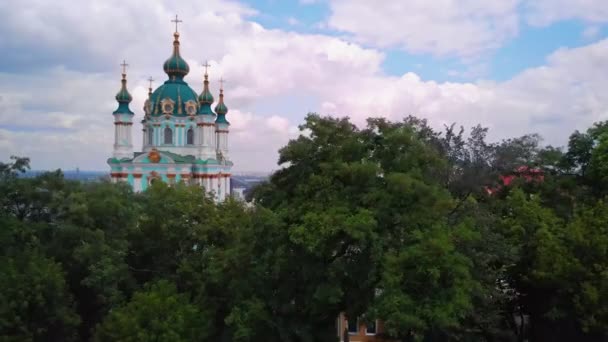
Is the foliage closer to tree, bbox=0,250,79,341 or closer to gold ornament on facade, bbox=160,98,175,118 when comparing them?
tree, bbox=0,250,79,341

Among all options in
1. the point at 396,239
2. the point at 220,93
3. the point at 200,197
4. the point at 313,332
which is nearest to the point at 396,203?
the point at 396,239

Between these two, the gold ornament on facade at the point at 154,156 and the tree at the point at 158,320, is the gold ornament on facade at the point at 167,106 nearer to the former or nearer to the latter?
the gold ornament on facade at the point at 154,156

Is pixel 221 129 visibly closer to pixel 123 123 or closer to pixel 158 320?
pixel 123 123

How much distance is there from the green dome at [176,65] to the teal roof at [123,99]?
423 centimetres

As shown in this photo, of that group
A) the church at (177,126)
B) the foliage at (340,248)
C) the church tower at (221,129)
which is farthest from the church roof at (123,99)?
the foliage at (340,248)

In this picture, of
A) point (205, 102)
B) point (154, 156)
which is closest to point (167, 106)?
point (205, 102)

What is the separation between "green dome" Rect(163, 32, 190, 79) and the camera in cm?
5753

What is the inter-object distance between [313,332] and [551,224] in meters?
8.91

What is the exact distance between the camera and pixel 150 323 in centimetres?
1852

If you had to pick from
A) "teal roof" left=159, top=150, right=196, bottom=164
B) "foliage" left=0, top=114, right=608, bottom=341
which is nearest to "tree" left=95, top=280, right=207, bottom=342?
"foliage" left=0, top=114, right=608, bottom=341

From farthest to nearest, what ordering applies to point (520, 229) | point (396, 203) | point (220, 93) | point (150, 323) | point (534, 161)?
1. point (220, 93)
2. point (534, 161)
3. point (520, 229)
4. point (150, 323)
5. point (396, 203)

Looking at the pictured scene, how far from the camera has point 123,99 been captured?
55219mm

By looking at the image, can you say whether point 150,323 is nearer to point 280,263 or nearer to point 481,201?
point 280,263

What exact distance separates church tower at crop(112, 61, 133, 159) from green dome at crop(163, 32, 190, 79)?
4.17 m
